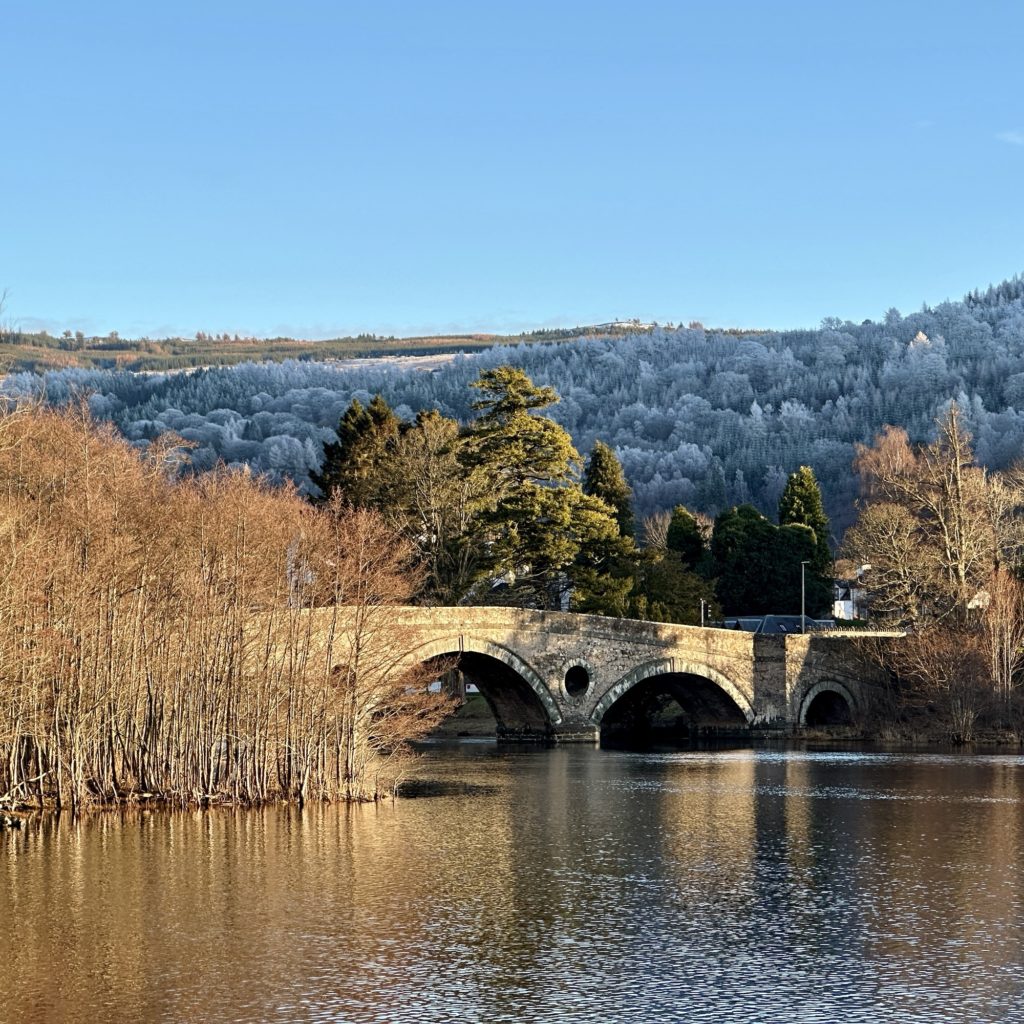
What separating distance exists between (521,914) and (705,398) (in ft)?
518

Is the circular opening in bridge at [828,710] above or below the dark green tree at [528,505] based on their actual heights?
below

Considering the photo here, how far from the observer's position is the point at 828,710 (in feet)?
212

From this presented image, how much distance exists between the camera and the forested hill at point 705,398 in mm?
139500

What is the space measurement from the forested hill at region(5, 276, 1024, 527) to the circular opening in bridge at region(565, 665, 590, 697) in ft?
217

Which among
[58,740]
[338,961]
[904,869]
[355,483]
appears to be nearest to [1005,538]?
[355,483]

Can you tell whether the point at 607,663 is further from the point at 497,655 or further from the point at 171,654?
the point at 171,654

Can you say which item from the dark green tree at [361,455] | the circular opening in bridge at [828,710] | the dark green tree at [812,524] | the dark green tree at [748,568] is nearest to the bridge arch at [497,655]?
the dark green tree at [361,455]

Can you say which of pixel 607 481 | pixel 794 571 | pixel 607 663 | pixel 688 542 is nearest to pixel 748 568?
pixel 794 571

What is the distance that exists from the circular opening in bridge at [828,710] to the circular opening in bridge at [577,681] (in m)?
11.2

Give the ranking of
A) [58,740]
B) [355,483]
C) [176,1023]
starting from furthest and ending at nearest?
[355,483], [58,740], [176,1023]

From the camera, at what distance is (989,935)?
19.1 m

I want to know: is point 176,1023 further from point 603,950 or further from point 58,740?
point 58,740

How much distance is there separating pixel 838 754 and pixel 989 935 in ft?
103

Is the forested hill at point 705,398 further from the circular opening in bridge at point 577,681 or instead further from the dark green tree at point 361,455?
the circular opening in bridge at point 577,681
